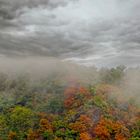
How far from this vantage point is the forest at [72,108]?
235 ft

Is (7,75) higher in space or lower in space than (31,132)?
higher

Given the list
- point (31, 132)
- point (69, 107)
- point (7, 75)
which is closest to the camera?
point (31, 132)

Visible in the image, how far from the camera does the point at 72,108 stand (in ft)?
268

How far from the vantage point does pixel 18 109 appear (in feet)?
267

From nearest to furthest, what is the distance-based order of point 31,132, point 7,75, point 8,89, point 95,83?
point 31,132
point 95,83
point 8,89
point 7,75

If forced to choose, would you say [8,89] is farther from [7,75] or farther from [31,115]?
[31,115]

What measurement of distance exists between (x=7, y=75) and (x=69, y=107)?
137 ft

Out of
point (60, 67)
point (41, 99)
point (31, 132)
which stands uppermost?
point (60, 67)

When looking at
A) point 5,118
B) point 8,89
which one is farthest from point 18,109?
point 8,89

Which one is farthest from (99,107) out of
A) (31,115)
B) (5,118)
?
(5,118)

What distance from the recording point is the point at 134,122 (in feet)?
249

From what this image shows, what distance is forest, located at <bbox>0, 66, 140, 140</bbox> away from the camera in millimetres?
71688

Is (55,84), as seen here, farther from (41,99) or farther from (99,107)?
(99,107)

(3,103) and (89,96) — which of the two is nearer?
(89,96)
